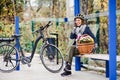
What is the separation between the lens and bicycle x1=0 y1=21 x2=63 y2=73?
856 cm

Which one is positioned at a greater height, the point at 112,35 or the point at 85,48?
the point at 112,35

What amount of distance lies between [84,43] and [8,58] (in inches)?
72.7

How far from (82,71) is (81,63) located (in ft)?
1.00

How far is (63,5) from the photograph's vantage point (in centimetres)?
1681

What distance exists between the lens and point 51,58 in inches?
341

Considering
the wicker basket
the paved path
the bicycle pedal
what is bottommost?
the paved path

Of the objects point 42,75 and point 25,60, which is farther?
point 25,60

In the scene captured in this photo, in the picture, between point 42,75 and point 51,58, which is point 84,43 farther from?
point 42,75

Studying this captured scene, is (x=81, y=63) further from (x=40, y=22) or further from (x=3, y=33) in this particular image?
A: (x=3, y=33)

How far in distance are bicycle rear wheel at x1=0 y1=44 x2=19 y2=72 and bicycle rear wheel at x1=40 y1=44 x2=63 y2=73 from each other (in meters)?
0.68

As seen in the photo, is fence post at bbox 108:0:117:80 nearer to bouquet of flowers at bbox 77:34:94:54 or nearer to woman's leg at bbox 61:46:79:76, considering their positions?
woman's leg at bbox 61:46:79:76

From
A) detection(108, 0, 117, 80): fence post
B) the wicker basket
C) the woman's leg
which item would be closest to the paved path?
the woman's leg

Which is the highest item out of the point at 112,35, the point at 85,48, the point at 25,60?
the point at 112,35

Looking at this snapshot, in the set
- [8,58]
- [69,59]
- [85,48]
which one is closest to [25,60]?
[8,58]
